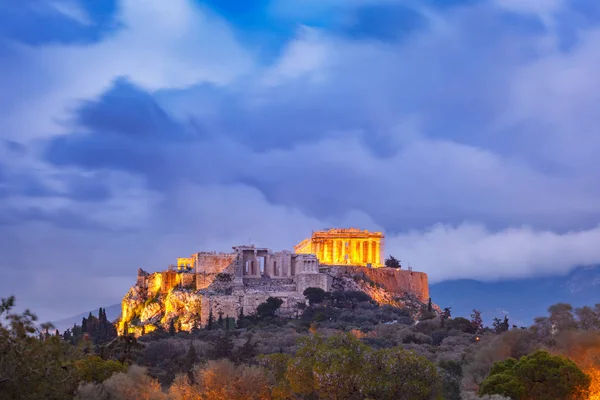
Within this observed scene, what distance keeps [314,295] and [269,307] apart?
5.59 meters

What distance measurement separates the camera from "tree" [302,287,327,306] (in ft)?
282

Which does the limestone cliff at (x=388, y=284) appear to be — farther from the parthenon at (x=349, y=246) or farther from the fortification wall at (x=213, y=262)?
the fortification wall at (x=213, y=262)

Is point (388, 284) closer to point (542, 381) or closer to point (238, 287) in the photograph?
point (238, 287)

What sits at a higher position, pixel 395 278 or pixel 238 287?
pixel 395 278

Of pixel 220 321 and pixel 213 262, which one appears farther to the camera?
pixel 213 262

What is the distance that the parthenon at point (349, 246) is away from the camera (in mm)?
108062

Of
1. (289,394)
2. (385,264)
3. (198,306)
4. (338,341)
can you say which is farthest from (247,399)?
(385,264)

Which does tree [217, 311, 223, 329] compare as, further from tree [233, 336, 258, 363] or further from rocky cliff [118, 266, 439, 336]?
tree [233, 336, 258, 363]

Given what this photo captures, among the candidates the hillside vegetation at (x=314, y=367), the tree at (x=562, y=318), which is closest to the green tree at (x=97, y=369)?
the hillside vegetation at (x=314, y=367)

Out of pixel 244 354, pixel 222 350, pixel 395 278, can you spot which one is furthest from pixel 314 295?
pixel 244 354

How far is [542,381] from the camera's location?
3972 centimetres

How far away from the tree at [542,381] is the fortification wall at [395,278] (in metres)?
54.6

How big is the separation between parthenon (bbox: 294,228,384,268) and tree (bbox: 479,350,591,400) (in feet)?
220

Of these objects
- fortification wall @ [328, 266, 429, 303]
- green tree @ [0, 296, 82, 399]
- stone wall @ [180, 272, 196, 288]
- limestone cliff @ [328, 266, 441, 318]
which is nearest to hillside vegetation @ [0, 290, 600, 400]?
green tree @ [0, 296, 82, 399]
